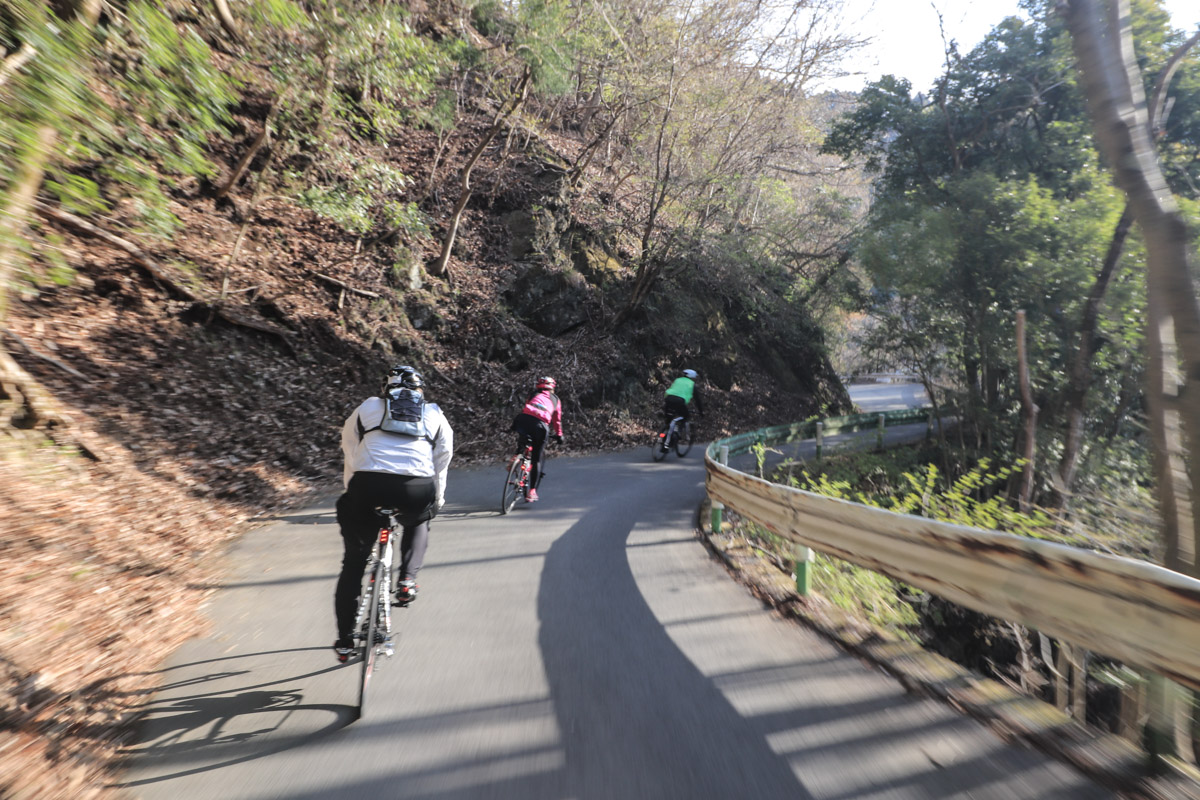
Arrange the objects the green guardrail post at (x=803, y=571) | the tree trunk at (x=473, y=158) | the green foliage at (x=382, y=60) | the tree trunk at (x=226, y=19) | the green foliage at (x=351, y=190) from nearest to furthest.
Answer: the green guardrail post at (x=803, y=571)
the tree trunk at (x=226, y=19)
the green foliage at (x=382, y=60)
the green foliage at (x=351, y=190)
the tree trunk at (x=473, y=158)

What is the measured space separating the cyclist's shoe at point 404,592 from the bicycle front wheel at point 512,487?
→ 12.9ft

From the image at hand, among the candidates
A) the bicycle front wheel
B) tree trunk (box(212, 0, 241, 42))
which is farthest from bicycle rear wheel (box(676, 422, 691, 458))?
tree trunk (box(212, 0, 241, 42))

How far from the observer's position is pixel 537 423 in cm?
914

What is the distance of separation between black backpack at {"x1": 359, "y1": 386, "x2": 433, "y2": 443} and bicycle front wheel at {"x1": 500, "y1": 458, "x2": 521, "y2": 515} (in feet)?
14.8

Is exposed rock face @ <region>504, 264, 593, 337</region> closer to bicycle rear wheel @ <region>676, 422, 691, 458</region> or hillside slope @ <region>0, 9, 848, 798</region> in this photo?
hillside slope @ <region>0, 9, 848, 798</region>

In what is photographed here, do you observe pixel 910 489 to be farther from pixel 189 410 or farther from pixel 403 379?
pixel 189 410

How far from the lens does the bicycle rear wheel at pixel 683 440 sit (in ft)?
48.9

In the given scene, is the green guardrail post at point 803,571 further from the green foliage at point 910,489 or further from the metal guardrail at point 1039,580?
the green foliage at point 910,489

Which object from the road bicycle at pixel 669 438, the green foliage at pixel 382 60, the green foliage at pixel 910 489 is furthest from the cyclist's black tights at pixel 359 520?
the road bicycle at pixel 669 438

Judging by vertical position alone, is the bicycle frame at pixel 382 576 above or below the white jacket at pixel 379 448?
below

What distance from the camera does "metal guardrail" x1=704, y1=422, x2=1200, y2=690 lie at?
2688 millimetres

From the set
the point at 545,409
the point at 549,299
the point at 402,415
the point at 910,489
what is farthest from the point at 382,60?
the point at 910,489

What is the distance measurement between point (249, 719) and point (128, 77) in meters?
6.63

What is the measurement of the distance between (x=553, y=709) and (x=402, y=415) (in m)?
2.03
